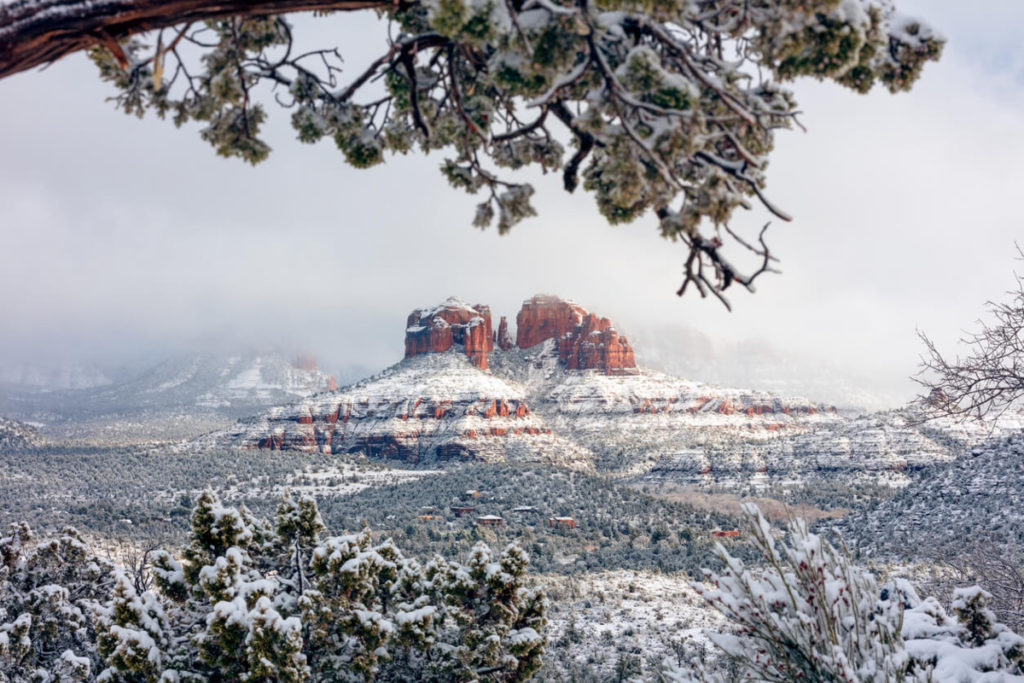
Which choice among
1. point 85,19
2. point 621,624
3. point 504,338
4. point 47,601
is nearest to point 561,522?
point 621,624

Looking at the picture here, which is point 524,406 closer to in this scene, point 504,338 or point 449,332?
point 449,332

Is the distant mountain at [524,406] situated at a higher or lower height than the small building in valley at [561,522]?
higher

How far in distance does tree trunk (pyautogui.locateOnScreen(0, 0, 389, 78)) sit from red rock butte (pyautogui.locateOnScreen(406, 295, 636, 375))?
13037 cm

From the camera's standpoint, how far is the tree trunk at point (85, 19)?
2.37 meters

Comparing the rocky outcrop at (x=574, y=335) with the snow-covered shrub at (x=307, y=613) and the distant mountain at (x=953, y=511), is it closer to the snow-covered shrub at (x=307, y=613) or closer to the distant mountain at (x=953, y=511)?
the distant mountain at (x=953, y=511)

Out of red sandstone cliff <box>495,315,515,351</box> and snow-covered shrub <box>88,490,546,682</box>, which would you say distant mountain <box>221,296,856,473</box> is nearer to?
red sandstone cliff <box>495,315,515,351</box>

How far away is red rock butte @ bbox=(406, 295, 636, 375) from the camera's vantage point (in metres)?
135

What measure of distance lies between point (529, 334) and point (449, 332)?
28.2 metres

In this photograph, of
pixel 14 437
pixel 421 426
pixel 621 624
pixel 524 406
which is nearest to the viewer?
pixel 621 624

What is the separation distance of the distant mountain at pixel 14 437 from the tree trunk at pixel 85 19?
4386 inches

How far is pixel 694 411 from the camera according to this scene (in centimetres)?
11962

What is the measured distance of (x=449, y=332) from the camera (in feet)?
442

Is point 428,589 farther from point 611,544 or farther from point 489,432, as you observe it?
point 489,432

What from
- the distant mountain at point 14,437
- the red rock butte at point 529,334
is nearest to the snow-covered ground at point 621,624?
the distant mountain at point 14,437
